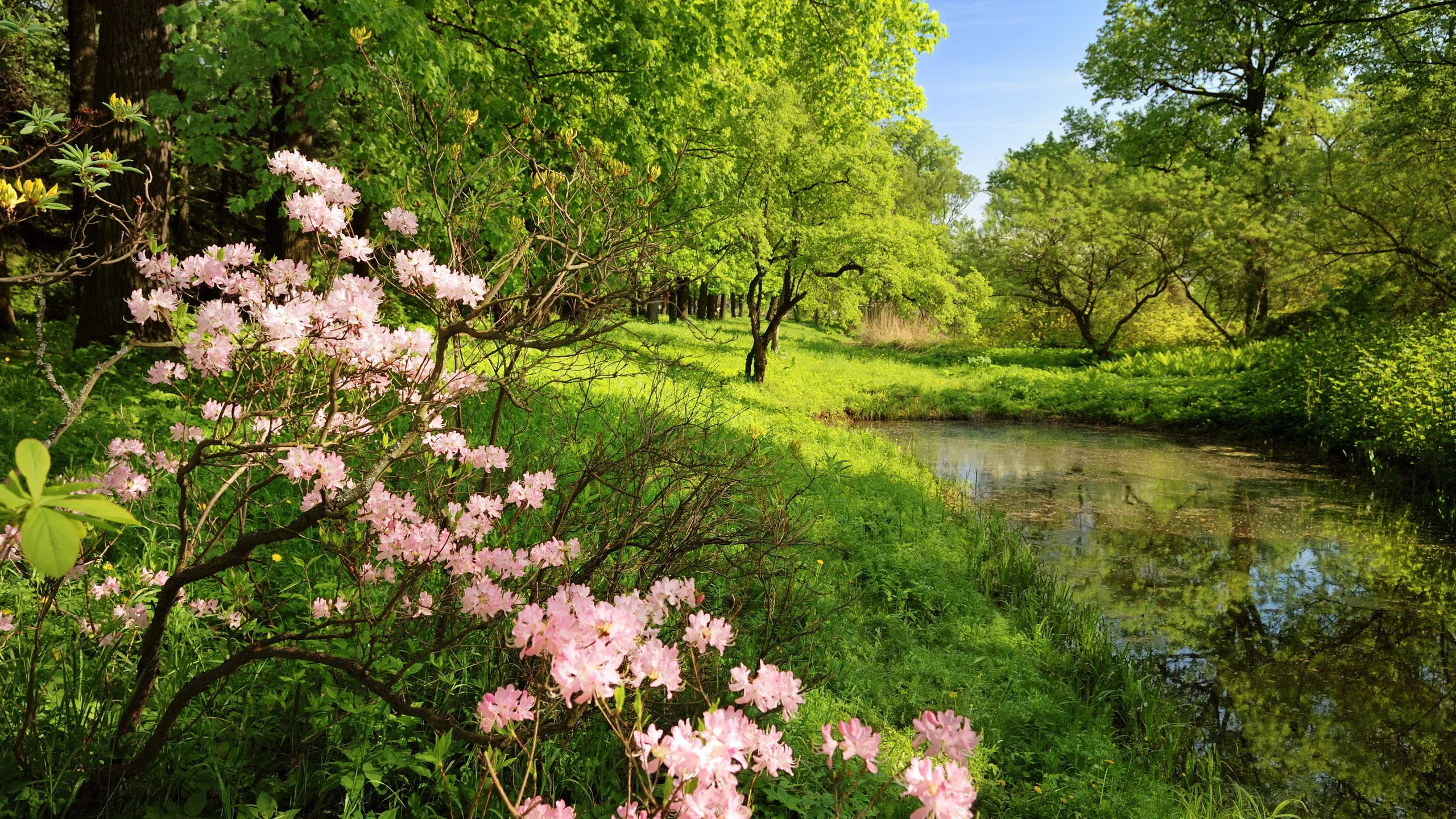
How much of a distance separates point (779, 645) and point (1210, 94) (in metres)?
25.0

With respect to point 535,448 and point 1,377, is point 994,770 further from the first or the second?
point 1,377

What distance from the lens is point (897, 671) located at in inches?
161

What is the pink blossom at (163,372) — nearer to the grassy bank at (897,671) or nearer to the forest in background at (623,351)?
the forest in background at (623,351)

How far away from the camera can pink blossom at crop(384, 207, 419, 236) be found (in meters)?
2.32

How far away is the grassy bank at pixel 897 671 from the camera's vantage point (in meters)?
2.36

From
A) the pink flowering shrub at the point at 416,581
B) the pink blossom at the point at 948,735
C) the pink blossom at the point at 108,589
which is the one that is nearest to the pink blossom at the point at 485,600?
the pink flowering shrub at the point at 416,581

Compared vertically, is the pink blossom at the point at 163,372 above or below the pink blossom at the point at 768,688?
above

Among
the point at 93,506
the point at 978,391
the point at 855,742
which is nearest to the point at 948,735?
the point at 855,742

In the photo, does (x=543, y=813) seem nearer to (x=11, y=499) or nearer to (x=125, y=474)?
(x=11, y=499)

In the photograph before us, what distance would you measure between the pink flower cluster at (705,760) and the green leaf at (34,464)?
0.88 meters

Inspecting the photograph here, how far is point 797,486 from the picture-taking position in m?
6.61

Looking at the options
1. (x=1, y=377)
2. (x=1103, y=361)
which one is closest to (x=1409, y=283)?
(x=1103, y=361)

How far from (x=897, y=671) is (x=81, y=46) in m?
11.8

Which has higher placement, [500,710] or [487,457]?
[487,457]
